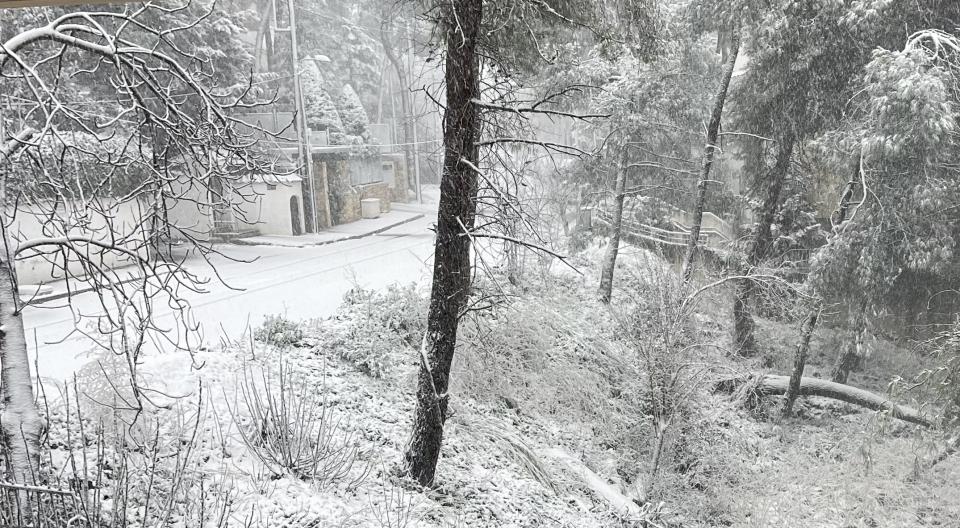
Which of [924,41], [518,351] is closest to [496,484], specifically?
[518,351]

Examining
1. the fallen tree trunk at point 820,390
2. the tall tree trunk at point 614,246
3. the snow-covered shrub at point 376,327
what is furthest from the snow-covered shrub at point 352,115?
the fallen tree trunk at point 820,390

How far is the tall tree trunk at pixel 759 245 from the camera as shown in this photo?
34.0 feet

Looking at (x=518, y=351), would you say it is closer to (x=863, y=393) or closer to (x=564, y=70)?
(x=564, y=70)

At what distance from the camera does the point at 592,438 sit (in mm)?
8109

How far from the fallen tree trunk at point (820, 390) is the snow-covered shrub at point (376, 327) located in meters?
4.84

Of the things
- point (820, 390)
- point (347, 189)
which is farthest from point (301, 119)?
point (820, 390)

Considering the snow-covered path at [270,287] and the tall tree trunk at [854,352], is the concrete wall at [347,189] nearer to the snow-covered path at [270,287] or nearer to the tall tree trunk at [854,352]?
the snow-covered path at [270,287]

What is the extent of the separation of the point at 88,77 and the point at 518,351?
6.32 m

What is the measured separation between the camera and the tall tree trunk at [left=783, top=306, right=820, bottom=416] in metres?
9.73

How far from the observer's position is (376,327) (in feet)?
22.9

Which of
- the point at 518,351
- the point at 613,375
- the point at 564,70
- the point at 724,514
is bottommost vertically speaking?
the point at 724,514

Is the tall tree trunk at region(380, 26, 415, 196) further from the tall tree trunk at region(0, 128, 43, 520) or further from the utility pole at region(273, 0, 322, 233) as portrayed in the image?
the tall tree trunk at region(0, 128, 43, 520)

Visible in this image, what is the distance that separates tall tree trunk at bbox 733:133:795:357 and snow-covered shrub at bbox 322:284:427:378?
5.62 m

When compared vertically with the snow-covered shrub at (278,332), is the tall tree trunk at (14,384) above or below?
above
